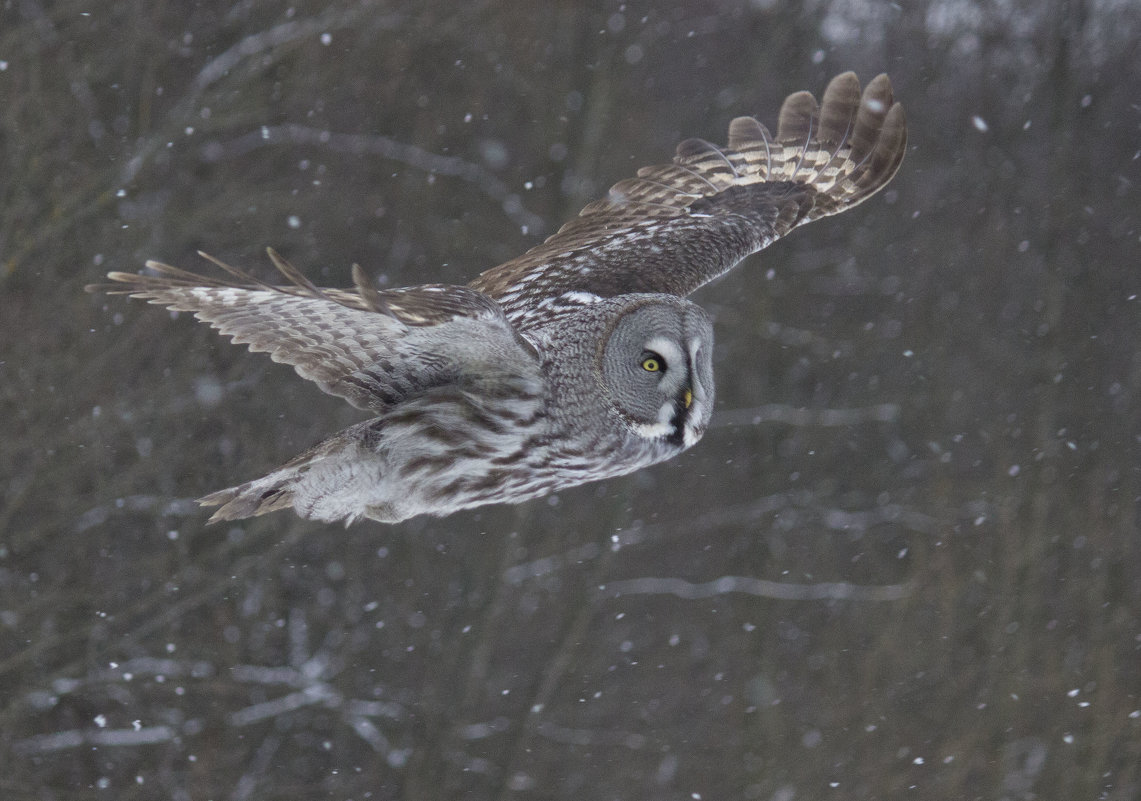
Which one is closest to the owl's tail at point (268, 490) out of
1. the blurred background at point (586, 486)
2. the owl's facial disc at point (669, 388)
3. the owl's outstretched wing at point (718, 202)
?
the owl's outstretched wing at point (718, 202)

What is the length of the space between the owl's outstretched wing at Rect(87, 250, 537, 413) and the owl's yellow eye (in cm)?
23

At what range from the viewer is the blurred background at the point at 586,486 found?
504 cm

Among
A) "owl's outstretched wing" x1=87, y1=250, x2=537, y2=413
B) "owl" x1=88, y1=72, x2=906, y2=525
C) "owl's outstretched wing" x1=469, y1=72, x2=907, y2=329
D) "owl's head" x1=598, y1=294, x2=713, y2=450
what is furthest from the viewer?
"owl's outstretched wing" x1=469, y1=72, x2=907, y2=329

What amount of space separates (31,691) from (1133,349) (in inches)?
245

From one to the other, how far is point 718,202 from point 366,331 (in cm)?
140

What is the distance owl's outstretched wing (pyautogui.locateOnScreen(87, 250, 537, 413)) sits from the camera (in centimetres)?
194

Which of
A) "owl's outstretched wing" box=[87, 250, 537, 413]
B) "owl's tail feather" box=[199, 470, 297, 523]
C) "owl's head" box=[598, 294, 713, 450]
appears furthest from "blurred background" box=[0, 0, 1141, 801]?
"owl's head" box=[598, 294, 713, 450]

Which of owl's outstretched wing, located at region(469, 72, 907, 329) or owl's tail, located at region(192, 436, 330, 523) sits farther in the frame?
owl's outstretched wing, located at region(469, 72, 907, 329)

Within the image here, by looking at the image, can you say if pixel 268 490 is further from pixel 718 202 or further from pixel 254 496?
pixel 718 202

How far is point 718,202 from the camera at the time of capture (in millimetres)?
3211

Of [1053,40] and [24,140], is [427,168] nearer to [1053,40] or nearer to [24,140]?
[24,140]

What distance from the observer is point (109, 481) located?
5109 mm

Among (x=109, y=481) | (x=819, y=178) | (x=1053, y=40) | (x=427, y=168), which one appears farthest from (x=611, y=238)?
Result: (x=1053, y=40)

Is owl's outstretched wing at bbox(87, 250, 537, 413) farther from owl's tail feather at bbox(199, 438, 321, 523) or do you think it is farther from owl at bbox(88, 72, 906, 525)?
owl's tail feather at bbox(199, 438, 321, 523)
